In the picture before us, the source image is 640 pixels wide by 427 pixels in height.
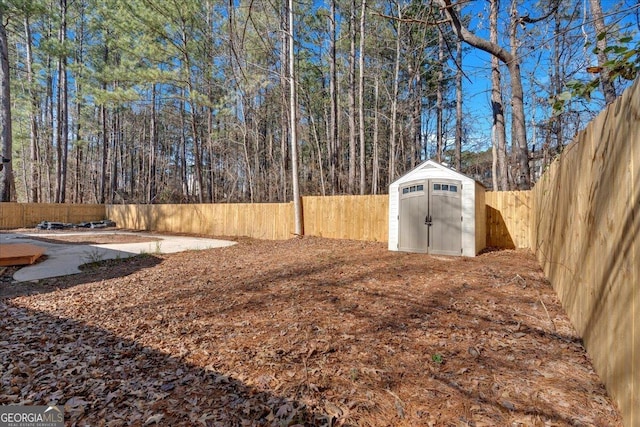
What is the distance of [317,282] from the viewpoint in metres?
4.34

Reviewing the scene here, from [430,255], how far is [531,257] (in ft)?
6.32

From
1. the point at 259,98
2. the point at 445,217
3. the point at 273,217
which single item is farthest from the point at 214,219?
the point at 445,217

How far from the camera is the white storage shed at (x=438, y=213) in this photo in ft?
20.5

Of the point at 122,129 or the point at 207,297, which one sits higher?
the point at 122,129

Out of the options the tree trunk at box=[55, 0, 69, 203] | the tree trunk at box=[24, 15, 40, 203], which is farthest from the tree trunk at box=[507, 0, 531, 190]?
the tree trunk at box=[24, 15, 40, 203]

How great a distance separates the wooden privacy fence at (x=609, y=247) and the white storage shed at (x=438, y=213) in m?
3.08

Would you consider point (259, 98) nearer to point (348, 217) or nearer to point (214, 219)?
point (214, 219)

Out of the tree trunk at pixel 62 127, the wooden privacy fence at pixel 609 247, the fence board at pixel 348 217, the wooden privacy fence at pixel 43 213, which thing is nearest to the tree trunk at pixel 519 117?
the fence board at pixel 348 217

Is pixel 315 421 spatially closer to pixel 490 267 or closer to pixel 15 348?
pixel 15 348

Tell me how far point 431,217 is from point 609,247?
4.66 meters

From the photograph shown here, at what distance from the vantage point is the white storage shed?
20.5ft

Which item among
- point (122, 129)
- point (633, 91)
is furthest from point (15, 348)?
point (122, 129)

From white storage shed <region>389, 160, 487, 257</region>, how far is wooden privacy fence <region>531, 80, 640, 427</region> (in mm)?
3076

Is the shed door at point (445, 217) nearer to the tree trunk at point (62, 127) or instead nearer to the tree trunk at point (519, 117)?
the tree trunk at point (519, 117)
